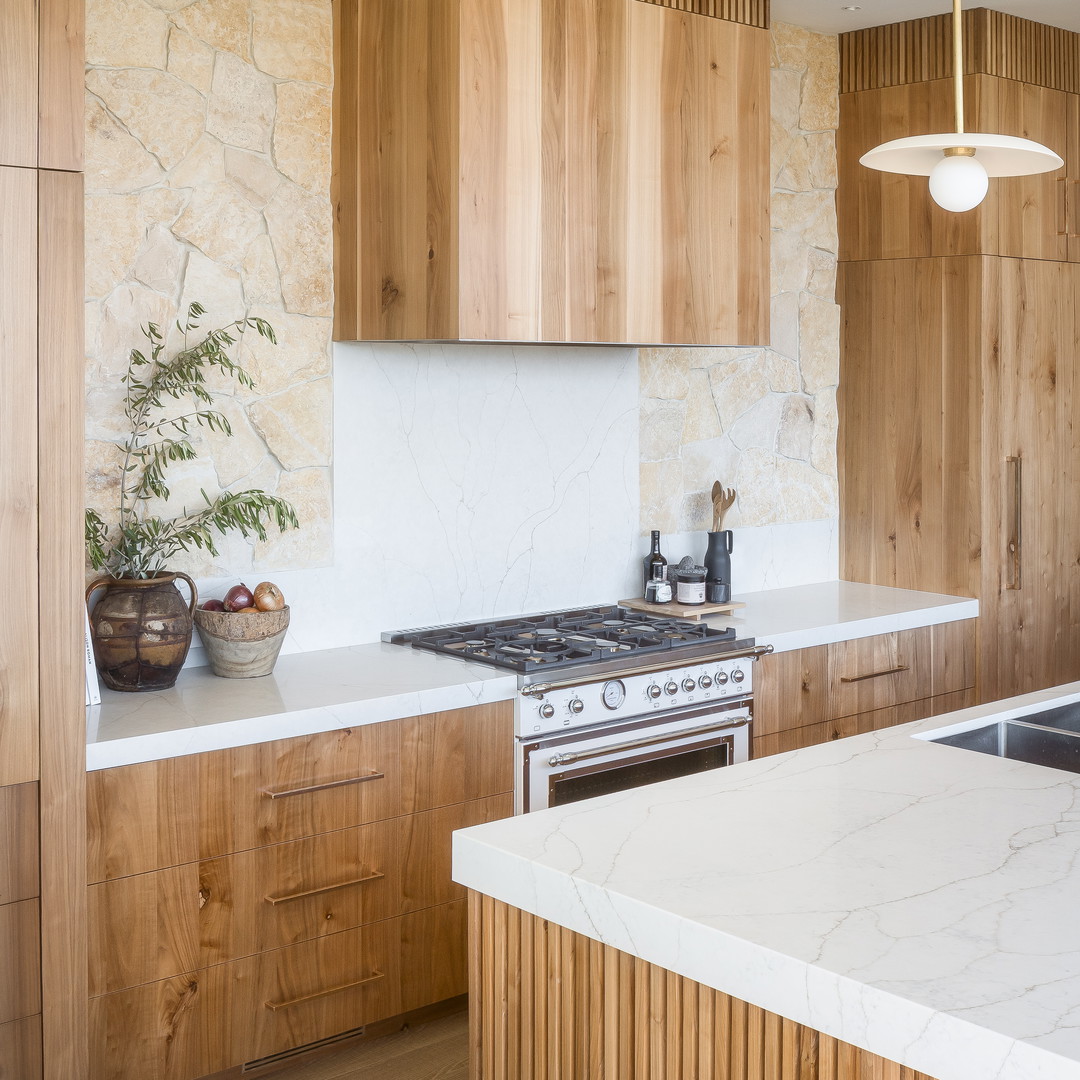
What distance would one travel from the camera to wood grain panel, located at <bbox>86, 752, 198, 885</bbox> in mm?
2576

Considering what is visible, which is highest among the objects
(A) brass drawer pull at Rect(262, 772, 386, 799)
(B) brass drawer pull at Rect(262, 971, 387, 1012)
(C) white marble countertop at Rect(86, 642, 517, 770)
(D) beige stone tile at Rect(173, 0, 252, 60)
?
(D) beige stone tile at Rect(173, 0, 252, 60)

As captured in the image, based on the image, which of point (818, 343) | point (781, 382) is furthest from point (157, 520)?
point (818, 343)

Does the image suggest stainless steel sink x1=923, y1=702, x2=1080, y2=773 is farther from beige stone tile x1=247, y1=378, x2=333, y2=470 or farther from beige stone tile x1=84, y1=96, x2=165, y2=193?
beige stone tile x1=84, y1=96, x2=165, y2=193

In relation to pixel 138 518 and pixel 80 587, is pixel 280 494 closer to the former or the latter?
pixel 138 518

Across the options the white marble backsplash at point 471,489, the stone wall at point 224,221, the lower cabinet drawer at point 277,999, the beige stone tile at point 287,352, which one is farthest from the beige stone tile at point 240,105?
the lower cabinet drawer at point 277,999

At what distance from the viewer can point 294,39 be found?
135 inches

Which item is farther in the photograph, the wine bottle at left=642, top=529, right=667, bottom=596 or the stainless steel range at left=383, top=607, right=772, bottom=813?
the wine bottle at left=642, top=529, right=667, bottom=596

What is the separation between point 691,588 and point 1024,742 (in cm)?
164

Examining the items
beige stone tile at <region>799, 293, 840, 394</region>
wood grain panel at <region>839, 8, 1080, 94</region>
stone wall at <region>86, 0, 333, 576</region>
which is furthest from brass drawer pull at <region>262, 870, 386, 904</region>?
wood grain panel at <region>839, 8, 1080, 94</region>

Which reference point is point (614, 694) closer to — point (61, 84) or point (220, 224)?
point (220, 224)

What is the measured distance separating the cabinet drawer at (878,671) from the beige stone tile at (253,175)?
2094 millimetres

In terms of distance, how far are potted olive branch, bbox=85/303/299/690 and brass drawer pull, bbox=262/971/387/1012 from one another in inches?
29.7

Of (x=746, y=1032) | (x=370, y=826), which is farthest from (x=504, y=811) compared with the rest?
(x=746, y=1032)

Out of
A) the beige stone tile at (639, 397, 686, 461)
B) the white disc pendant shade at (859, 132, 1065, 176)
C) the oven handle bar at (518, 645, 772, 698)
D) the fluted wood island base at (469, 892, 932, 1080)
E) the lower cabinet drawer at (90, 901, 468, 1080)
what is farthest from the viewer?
the beige stone tile at (639, 397, 686, 461)
